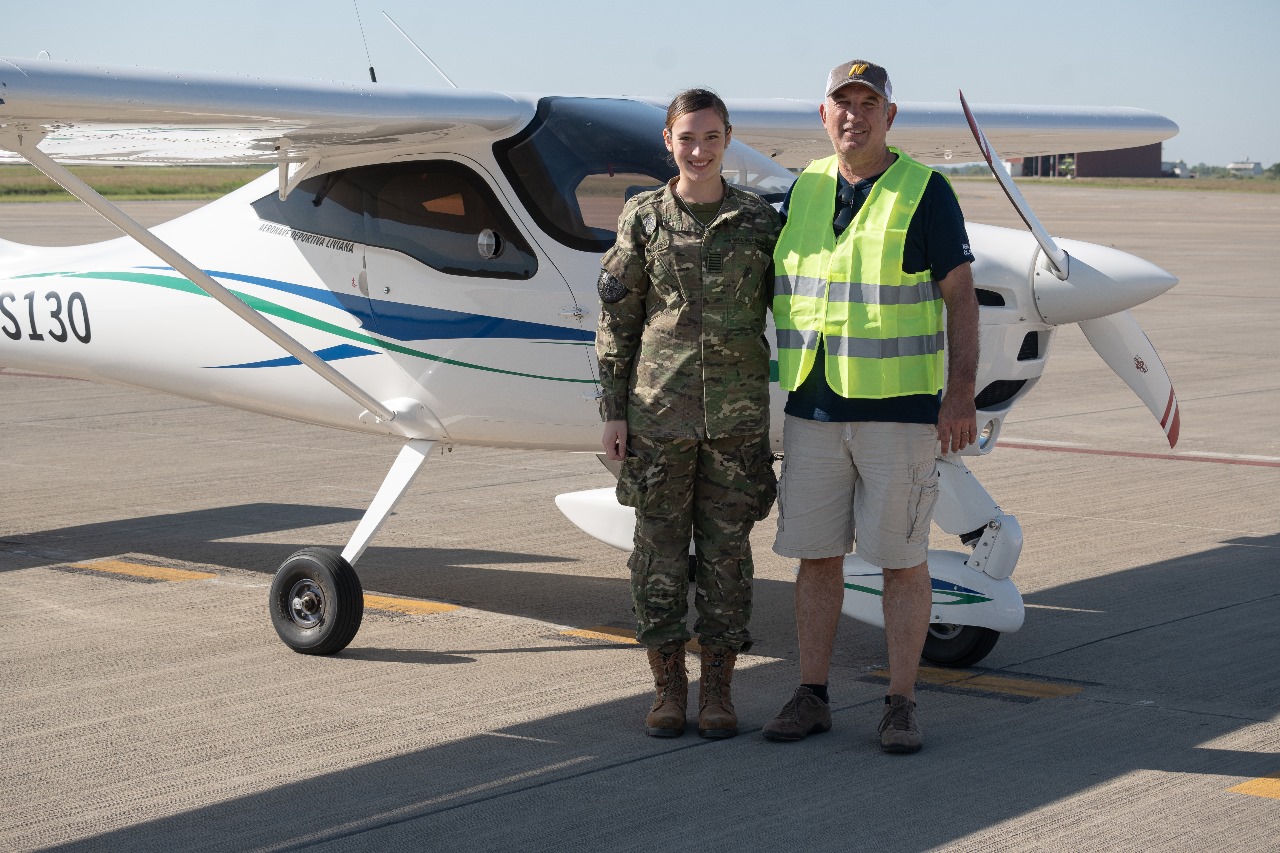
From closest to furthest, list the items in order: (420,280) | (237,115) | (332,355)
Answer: (237,115), (420,280), (332,355)

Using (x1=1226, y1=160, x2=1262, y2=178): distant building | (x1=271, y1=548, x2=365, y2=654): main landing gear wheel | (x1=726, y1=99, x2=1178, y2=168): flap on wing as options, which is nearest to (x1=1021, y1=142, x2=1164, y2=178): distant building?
(x1=1226, y1=160, x2=1262, y2=178): distant building

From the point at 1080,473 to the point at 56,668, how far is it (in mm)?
6251

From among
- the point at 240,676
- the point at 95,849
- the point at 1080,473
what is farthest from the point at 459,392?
the point at 1080,473

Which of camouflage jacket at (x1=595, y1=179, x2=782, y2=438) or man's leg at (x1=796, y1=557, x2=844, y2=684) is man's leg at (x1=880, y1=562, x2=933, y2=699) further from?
camouflage jacket at (x1=595, y1=179, x2=782, y2=438)

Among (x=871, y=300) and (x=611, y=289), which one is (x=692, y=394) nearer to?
(x=611, y=289)

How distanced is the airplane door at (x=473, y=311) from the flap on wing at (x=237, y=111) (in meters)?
0.23

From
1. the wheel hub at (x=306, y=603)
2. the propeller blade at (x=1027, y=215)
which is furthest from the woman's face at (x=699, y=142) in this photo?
the wheel hub at (x=306, y=603)

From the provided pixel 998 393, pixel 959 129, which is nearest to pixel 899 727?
pixel 998 393

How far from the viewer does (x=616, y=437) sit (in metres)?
4.79

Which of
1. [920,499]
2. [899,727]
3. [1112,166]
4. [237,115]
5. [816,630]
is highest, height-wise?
[1112,166]

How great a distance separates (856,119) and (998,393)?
1466 millimetres

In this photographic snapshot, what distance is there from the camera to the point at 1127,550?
7516mm

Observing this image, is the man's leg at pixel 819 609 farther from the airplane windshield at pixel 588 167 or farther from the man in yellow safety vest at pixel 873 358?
the airplane windshield at pixel 588 167

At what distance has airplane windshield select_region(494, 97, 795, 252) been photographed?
588cm
